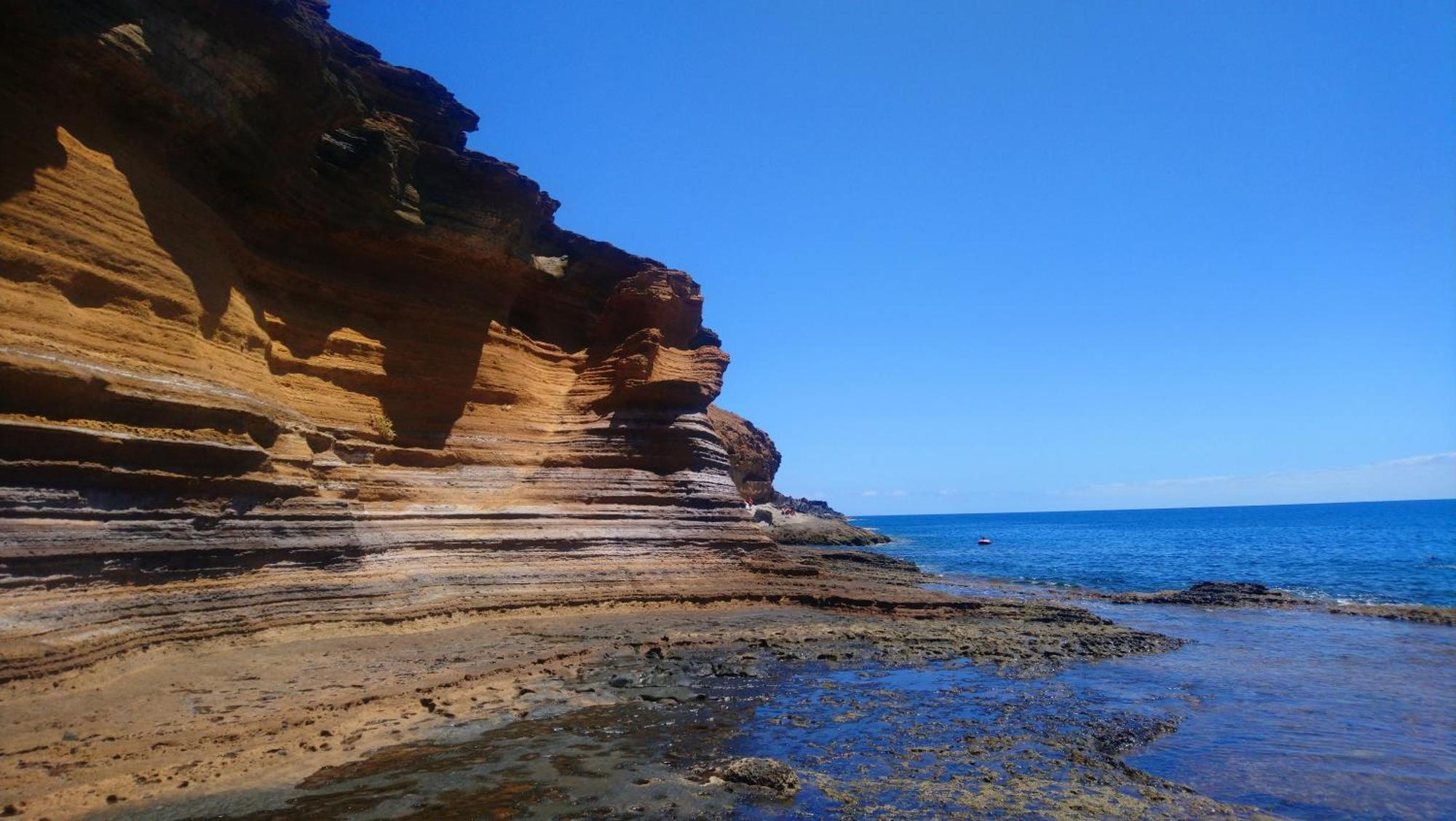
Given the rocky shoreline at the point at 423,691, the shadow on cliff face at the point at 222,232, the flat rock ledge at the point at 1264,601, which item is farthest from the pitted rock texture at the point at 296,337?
Result: the flat rock ledge at the point at 1264,601

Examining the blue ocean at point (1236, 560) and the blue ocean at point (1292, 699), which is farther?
the blue ocean at point (1236, 560)

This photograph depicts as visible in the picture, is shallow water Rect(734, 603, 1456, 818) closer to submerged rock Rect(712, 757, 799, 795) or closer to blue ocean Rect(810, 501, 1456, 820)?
blue ocean Rect(810, 501, 1456, 820)

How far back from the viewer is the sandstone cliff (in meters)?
51.2

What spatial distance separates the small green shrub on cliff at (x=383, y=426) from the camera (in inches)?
608

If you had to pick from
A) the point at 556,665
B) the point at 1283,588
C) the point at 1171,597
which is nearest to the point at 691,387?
the point at 556,665

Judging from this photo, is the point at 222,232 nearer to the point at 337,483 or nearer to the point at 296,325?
the point at 296,325

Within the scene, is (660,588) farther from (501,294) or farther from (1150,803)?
(1150,803)

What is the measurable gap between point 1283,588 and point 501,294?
1184 inches

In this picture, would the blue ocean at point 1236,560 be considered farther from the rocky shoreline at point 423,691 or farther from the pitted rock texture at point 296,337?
the pitted rock texture at point 296,337

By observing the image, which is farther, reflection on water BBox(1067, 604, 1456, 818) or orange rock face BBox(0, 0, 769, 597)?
orange rock face BBox(0, 0, 769, 597)

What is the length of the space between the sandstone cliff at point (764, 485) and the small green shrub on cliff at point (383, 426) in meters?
31.7

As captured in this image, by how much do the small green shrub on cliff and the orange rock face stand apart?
0.06m

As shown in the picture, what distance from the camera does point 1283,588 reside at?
92.6 ft

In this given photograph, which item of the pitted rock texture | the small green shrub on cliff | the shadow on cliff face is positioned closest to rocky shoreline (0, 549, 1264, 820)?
the pitted rock texture
